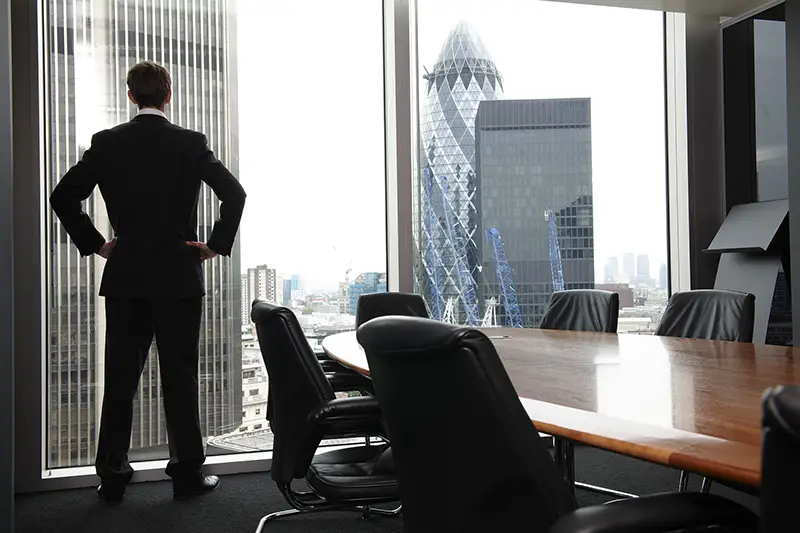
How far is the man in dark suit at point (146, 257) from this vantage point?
3494mm

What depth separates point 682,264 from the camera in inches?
212

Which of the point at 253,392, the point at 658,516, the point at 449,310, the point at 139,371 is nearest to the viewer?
the point at 658,516

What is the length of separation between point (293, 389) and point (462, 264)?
302 centimetres

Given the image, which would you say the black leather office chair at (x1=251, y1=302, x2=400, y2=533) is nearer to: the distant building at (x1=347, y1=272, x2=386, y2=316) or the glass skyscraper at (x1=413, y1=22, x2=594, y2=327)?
the distant building at (x1=347, y1=272, x2=386, y2=316)

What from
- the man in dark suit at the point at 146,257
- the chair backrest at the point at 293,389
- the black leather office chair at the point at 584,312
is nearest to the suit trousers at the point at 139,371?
the man in dark suit at the point at 146,257

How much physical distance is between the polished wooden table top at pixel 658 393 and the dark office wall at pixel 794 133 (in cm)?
223

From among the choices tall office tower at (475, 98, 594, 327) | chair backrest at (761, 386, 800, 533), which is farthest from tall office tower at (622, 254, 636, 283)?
chair backrest at (761, 386, 800, 533)

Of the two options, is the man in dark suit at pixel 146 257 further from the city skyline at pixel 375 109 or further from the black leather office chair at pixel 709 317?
the black leather office chair at pixel 709 317

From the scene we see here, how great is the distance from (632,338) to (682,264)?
2.60 m

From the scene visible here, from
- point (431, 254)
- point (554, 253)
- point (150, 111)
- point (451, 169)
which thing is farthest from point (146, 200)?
point (554, 253)

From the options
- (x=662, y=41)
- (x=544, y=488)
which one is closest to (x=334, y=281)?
(x=662, y=41)

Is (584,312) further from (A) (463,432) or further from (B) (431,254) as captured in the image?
(A) (463,432)

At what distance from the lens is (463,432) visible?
3.70 ft

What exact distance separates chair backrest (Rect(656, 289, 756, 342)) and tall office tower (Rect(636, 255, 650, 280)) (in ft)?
6.25
